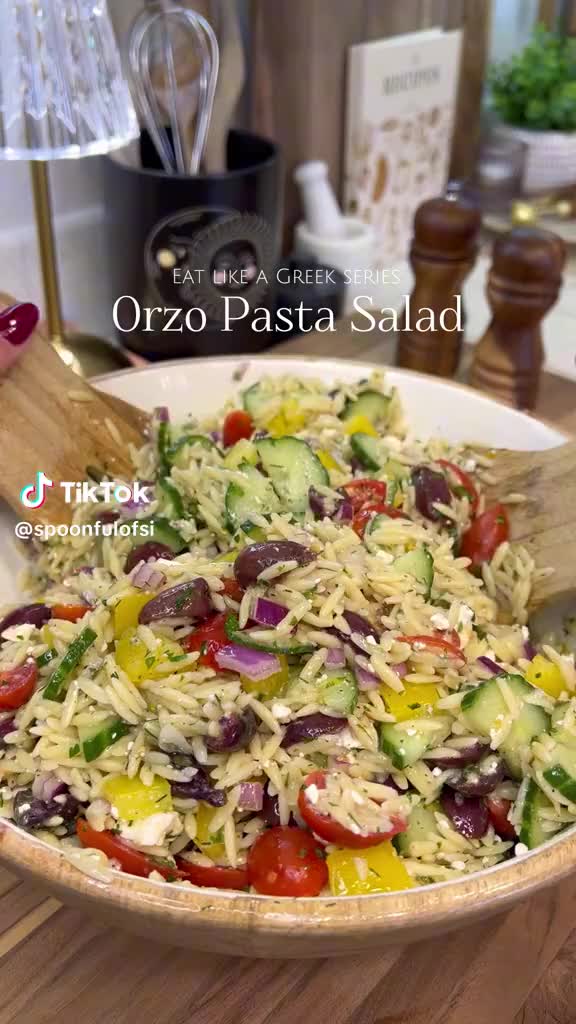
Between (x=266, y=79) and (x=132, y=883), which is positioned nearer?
(x=132, y=883)

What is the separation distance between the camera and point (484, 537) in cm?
136

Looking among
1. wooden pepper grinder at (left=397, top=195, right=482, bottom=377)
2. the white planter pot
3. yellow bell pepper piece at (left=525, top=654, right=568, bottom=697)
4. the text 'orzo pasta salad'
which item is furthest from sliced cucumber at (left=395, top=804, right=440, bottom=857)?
the white planter pot

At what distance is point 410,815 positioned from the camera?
0.97 metres

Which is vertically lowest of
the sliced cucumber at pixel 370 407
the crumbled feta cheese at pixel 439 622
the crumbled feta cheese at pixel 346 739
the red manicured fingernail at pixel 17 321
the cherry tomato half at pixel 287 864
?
the cherry tomato half at pixel 287 864

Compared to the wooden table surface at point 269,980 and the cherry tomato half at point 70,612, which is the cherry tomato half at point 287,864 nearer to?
the wooden table surface at point 269,980

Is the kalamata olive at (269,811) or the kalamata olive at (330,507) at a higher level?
the kalamata olive at (330,507)

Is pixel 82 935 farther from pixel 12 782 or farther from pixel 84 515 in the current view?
pixel 84 515

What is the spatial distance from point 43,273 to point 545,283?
3.16 feet

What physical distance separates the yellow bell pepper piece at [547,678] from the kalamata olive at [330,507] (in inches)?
12.5

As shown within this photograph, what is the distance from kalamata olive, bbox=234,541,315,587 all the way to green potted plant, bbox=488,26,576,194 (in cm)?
234

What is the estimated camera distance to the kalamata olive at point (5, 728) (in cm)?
103

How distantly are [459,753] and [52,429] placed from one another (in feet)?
2.51

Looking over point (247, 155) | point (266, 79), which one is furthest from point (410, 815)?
point (266, 79)

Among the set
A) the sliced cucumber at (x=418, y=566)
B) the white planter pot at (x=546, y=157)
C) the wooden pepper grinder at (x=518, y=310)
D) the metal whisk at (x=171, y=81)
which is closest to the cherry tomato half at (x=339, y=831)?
the sliced cucumber at (x=418, y=566)
